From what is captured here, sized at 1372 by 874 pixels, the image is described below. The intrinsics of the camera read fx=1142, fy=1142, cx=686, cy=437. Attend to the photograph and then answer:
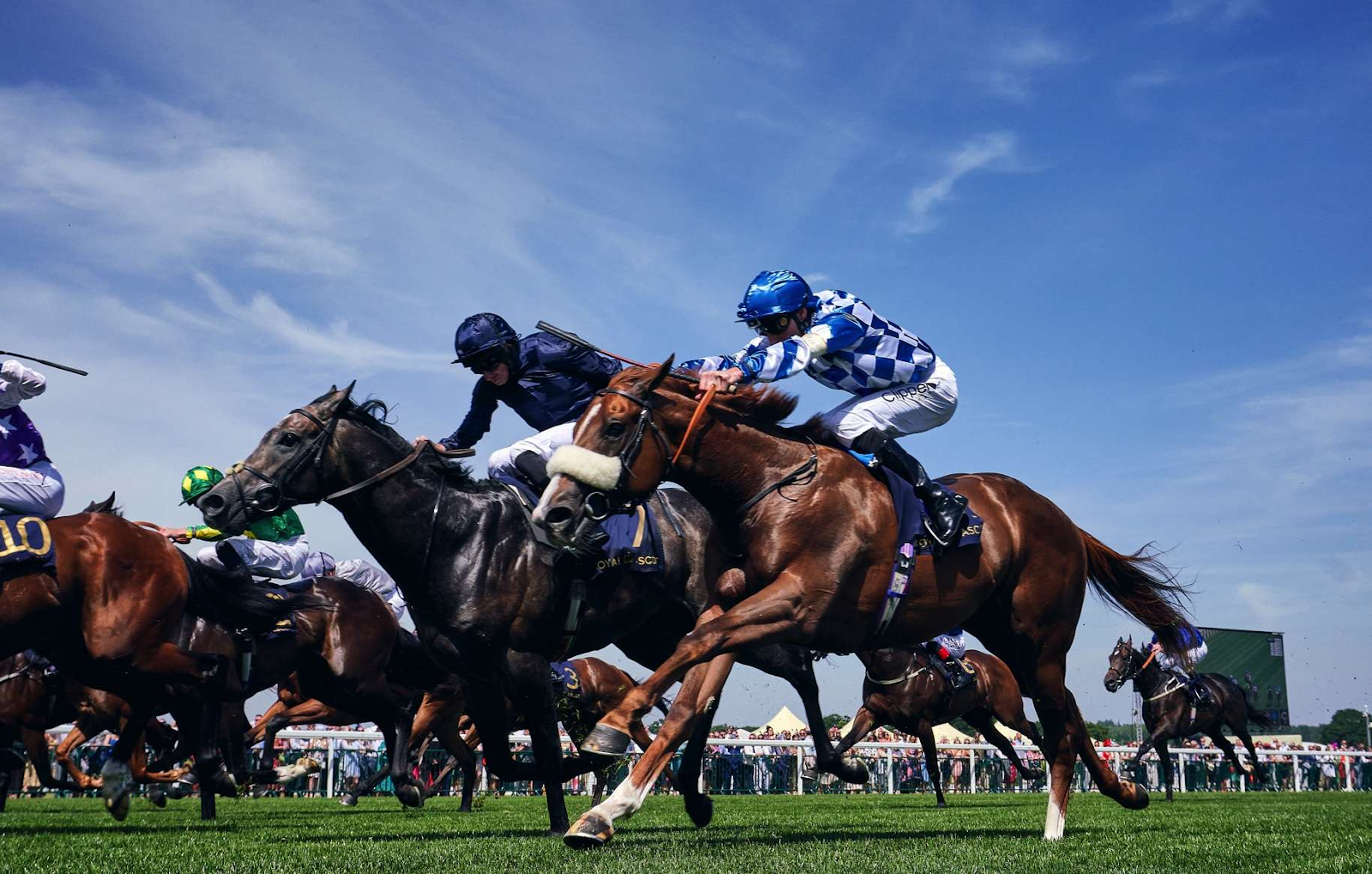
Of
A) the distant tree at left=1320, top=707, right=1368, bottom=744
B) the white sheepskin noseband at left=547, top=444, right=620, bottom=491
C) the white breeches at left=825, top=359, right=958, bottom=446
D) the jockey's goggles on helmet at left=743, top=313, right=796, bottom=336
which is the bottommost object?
the distant tree at left=1320, top=707, right=1368, bottom=744

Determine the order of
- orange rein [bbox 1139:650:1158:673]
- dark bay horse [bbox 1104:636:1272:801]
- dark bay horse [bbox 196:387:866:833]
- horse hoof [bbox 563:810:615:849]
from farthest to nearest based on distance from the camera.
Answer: orange rein [bbox 1139:650:1158:673] → dark bay horse [bbox 1104:636:1272:801] → dark bay horse [bbox 196:387:866:833] → horse hoof [bbox 563:810:615:849]

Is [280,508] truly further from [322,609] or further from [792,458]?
[322,609]

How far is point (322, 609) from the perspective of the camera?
38.9 ft

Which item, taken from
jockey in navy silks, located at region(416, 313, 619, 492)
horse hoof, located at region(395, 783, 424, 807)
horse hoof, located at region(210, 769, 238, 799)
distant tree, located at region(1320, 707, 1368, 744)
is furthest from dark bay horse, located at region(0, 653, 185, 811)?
distant tree, located at region(1320, 707, 1368, 744)

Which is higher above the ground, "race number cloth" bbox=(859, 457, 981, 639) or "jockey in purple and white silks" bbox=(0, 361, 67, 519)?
"jockey in purple and white silks" bbox=(0, 361, 67, 519)

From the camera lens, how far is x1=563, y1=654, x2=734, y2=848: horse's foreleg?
4.54 metres

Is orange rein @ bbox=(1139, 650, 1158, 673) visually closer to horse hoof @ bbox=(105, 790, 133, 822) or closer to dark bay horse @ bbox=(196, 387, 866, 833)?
dark bay horse @ bbox=(196, 387, 866, 833)

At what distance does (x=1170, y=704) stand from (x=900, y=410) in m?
16.8

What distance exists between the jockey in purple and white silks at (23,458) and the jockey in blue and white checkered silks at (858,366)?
443 centimetres

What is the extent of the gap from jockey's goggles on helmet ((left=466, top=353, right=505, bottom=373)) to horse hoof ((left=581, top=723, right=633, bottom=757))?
3.65m

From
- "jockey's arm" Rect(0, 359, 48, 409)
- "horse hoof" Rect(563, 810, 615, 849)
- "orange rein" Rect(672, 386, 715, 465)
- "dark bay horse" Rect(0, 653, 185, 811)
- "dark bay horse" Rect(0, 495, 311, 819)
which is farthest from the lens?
"dark bay horse" Rect(0, 653, 185, 811)

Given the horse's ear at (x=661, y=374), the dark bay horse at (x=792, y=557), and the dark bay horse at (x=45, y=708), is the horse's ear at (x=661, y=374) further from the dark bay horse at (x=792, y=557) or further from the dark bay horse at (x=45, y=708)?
the dark bay horse at (x=45, y=708)

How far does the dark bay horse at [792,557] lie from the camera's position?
5172 millimetres

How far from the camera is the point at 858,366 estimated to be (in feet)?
21.7
